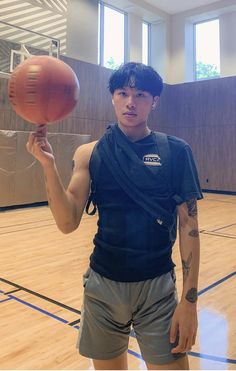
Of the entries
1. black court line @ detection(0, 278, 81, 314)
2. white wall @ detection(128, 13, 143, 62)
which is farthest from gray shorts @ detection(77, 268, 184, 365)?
white wall @ detection(128, 13, 143, 62)

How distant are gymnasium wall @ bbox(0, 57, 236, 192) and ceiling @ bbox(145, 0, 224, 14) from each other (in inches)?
83.0

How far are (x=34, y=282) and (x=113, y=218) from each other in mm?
2029

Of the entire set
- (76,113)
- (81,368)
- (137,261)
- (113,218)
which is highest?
(76,113)

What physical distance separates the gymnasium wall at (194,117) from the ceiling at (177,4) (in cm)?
211

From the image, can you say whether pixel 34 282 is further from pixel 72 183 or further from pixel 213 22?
pixel 213 22

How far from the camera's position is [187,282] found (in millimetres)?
1108

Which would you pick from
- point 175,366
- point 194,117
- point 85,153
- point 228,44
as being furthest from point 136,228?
point 228,44

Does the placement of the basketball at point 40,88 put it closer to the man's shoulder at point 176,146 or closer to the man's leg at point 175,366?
the man's shoulder at point 176,146

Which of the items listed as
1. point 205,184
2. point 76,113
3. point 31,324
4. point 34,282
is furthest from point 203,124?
point 31,324

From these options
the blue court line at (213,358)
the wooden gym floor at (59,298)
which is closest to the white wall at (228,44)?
the wooden gym floor at (59,298)

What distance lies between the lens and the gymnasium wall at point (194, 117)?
8.25m

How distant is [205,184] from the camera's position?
990 cm

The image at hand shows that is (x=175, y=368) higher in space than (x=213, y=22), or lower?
lower

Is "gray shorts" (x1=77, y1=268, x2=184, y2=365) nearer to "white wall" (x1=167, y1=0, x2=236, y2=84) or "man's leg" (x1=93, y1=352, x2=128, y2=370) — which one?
"man's leg" (x1=93, y1=352, x2=128, y2=370)
